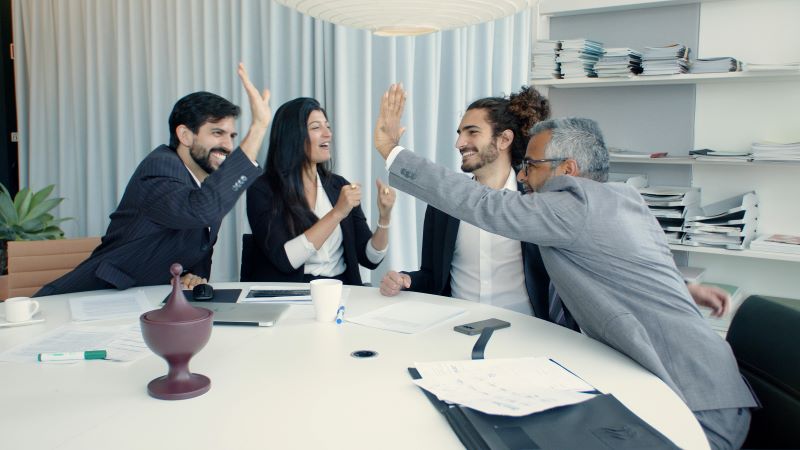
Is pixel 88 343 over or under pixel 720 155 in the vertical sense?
under

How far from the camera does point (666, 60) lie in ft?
9.19

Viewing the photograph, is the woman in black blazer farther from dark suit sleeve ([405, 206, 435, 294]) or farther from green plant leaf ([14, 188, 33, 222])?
green plant leaf ([14, 188, 33, 222])

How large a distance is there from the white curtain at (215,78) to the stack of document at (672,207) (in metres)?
0.84

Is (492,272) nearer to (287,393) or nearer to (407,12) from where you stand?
(407,12)

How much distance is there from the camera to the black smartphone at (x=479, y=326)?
1.55 metres

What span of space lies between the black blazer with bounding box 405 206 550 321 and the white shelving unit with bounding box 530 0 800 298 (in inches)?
43.3

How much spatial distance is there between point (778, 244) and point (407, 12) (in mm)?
1977

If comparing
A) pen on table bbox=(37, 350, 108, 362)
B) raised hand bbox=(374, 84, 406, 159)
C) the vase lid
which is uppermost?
raised hand bbox=(374, 84, 406, 159)

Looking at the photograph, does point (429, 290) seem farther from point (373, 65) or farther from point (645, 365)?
point (373, 65)

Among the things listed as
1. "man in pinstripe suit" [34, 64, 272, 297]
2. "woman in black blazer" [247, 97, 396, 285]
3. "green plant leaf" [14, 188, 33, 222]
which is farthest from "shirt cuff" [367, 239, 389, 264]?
"green plant leaf" [14, 188, 33, 222]

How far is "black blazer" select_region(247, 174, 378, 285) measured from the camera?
249 cm

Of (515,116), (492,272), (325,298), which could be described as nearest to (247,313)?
(325,298)

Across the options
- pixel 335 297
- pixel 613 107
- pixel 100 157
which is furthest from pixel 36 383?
pixel 100 157

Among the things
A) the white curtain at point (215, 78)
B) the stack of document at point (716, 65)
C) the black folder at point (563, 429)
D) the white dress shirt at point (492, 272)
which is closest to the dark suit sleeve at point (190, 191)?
the white dress shirt at point (492, 272)
